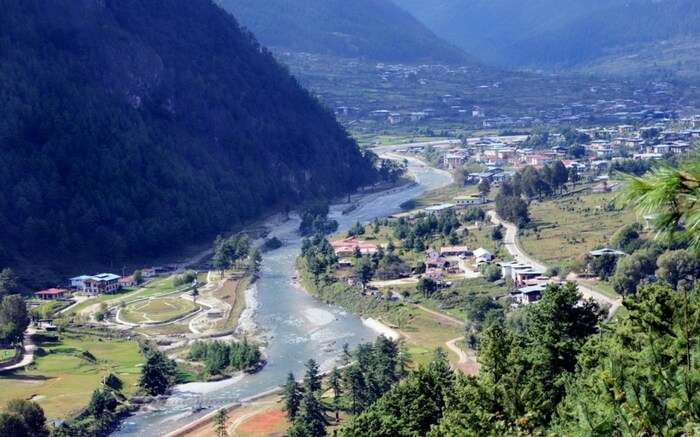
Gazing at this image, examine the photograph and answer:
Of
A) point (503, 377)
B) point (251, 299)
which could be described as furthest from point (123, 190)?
point (503, 377)

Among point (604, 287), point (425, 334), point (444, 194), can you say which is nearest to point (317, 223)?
point (444, 194)

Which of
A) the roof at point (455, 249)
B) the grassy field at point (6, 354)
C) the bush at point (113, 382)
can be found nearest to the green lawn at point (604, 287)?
the roof at point (455, 249)

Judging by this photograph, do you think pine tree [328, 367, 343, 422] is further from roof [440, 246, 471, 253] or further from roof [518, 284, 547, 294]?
roof [440, 246, 471, 253]

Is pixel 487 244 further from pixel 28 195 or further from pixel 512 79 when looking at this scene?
pixel 512 79

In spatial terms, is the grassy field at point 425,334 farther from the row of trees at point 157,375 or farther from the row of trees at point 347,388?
the row of trees at point 157,375

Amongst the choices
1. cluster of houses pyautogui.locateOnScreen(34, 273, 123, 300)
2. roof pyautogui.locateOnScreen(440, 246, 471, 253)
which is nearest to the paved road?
roof pyautogui.locateOnScreen(440, 246, 471, 253)

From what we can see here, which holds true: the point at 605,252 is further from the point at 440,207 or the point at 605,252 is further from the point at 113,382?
the point at 440,207
